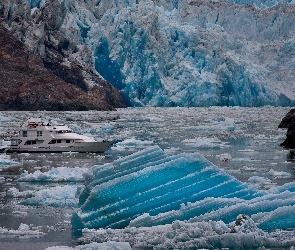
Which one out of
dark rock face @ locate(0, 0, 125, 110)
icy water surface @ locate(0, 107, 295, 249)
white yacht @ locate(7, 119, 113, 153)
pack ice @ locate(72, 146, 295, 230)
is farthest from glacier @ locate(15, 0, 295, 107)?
pack ice @ locate(72, 146, 295, 230)

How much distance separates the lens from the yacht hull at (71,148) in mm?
28359

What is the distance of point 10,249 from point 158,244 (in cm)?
198

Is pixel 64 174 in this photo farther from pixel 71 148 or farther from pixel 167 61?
pixel 167 61

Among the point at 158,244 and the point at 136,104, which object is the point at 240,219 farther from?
the point at 136,104

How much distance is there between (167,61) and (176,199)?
94453 millimetres

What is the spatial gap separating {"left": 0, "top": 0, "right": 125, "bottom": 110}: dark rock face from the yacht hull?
64813mm

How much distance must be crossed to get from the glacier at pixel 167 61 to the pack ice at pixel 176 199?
284 feet

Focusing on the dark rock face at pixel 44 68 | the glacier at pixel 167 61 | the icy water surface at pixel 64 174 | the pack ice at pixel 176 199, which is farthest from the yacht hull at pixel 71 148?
the glacier at pixel 167 61

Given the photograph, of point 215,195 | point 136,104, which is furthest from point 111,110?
point 215,195

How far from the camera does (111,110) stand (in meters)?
97.9

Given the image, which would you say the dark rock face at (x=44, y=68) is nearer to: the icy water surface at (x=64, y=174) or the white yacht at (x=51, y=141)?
the icy water surface at (x=64, y=174)

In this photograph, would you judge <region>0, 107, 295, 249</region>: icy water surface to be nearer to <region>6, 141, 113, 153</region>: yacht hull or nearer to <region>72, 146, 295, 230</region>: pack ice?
<region>6, 141, 113, 153</region>: yacht hull

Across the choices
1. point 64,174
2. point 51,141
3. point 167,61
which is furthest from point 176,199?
point 167,61

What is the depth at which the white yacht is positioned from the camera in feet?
93.7
